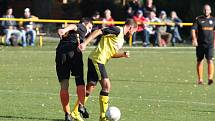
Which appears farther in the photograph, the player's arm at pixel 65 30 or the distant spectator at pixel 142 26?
the distant spectator at pixel 142 26

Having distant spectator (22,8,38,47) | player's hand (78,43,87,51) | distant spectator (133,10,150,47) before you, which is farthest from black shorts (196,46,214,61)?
distant spectator (133,10,150,47)

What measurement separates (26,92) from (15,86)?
4.42 ft

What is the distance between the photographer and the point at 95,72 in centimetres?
1345

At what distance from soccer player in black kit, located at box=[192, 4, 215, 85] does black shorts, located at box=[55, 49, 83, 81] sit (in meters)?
7.82

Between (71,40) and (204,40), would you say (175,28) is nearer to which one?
(204,40)

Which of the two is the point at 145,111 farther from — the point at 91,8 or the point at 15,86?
the point at 91,8

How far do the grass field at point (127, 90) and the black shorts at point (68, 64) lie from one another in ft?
2.64

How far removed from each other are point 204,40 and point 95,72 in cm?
803

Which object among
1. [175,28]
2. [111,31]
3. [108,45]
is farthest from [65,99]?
[175,28]

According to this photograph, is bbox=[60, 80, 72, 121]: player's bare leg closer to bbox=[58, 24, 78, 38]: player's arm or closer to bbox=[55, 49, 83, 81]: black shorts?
bbox=[55, 49, 83, 81]: black shorts

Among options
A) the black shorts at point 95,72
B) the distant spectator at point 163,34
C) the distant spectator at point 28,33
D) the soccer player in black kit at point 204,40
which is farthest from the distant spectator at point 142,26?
the black shorts at point 95,72

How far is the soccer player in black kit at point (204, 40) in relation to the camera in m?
20.8

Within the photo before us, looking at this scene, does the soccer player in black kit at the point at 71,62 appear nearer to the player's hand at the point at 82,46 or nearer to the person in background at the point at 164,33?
the player's hand at the point at 82,46

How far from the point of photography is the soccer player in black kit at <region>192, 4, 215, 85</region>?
20.8 m
